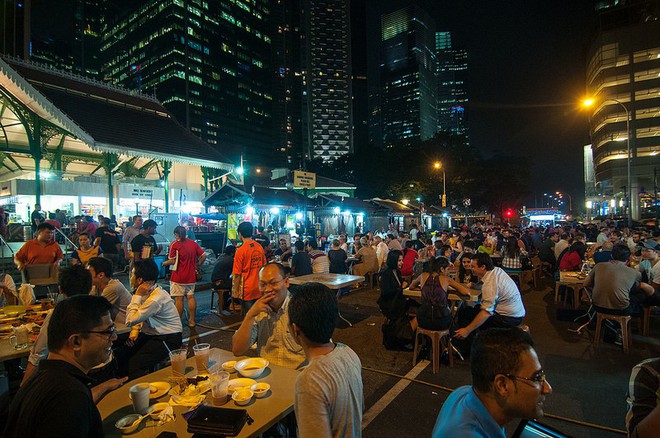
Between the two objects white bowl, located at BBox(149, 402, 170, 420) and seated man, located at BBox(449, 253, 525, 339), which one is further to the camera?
seated man, located at BBox(449, 253, 525, 339)

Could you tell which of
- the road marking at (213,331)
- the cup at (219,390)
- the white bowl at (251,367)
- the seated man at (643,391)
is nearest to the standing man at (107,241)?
the road marking at (213,331)

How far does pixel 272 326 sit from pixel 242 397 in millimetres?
892

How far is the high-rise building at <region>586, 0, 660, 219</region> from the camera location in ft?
187

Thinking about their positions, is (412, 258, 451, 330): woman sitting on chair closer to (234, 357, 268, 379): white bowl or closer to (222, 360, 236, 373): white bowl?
(234, 357, 268, 379): white bowl

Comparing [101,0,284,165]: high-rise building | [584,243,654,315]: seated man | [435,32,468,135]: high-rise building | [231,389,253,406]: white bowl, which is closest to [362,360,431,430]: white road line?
[231,389,253,406]: white bowl

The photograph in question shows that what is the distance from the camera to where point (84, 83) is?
2172 cm

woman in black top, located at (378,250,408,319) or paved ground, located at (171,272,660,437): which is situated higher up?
woman in black top, located at (378,250,408,319)

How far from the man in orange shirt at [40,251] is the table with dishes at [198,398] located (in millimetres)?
6321

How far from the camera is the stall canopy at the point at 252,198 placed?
13.3 m

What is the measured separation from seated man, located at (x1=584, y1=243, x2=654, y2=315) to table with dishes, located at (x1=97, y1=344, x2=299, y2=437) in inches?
225

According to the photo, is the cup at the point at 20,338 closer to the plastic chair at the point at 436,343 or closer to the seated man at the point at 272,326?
the seated man at the point at 272,326

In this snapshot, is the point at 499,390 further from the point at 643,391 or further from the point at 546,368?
the point at 546,368

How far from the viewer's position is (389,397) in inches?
172

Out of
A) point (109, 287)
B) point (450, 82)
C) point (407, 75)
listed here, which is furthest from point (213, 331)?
point (450, 82)
